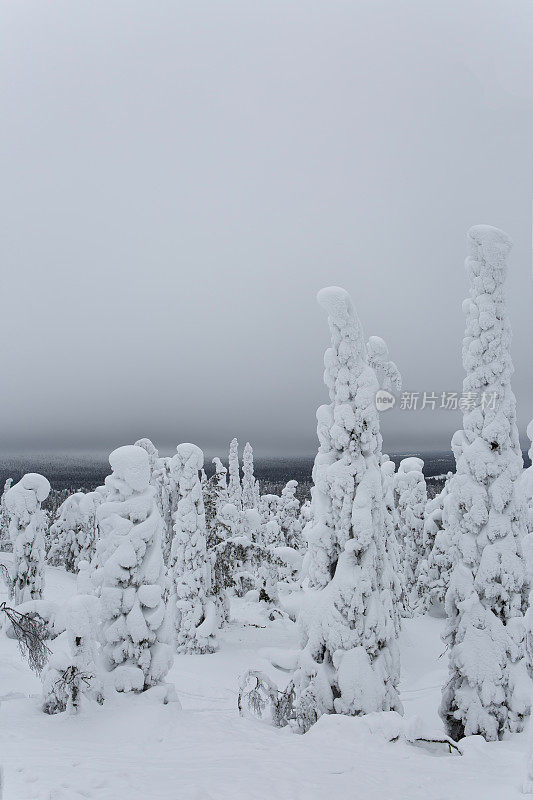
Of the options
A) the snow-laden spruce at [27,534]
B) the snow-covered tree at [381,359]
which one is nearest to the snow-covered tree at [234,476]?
the snow-laden spruce at [27,534]

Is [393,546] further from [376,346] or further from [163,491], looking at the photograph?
[163,491]

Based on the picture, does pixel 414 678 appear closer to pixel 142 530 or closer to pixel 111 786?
pixel 142 530

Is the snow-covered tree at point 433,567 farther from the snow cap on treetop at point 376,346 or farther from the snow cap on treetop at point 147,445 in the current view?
the snow cap on treetop at point 147,445

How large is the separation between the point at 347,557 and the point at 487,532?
4.26m

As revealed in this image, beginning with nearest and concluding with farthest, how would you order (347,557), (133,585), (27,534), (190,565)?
1. (347,557)
2. (133,585)
3. (190,565)
4. (27,534)

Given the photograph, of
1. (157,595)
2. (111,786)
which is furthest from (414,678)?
(111,786)

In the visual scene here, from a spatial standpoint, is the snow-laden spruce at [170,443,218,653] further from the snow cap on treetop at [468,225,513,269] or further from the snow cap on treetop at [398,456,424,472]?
the snow cap on treetop at [468,225,513,269]

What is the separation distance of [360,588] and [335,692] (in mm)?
2628

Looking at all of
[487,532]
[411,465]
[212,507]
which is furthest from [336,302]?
[411,465]

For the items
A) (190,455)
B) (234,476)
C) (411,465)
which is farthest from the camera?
(234,476)

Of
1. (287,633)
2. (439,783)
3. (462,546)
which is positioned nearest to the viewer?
(439,783)

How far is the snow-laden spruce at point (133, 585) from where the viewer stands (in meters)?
13.0

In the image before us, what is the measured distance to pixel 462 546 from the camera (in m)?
14.1

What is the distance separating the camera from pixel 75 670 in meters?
12.0
